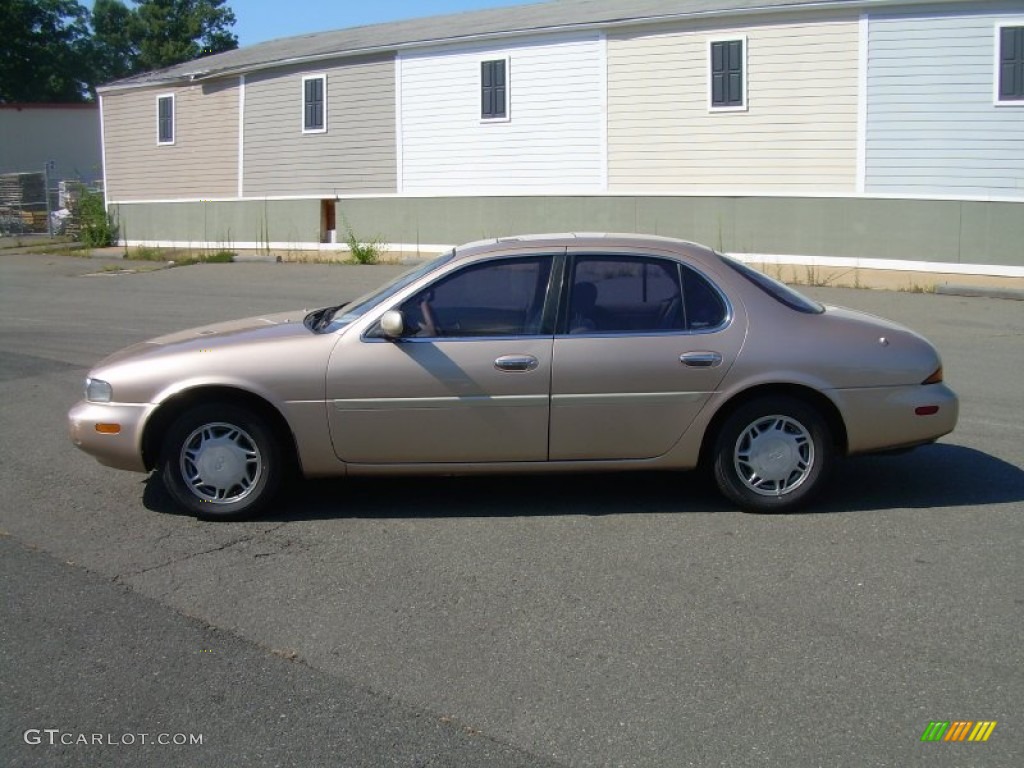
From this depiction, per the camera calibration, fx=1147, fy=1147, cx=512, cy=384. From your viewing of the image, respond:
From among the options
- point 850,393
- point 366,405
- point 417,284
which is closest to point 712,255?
point 850,393

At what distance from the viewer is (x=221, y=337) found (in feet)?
21.1

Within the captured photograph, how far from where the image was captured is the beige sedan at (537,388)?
6066 mm

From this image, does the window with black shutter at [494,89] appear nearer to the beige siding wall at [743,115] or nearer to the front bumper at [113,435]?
the beige siding wall at [743,115]

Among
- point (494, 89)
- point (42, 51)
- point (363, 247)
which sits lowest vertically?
point (363, 247)

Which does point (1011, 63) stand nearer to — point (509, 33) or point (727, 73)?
point (727, 73)

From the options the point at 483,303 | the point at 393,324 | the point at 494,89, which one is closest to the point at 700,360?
the point at 483,303

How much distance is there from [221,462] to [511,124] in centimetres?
1785

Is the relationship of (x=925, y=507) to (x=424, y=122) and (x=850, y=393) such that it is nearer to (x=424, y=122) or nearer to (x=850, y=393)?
(x=850, y=393)

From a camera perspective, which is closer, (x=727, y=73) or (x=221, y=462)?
(x=221, y=462)

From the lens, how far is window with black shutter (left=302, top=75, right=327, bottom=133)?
25625 mm

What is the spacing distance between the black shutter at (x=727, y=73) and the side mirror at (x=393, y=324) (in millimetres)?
15997

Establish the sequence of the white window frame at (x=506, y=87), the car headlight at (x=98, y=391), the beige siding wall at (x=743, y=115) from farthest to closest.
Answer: the white window frame at (x=506, y=87), the beige siding wall at (x=743, y=115), the car headlight at (x=98, y=391)

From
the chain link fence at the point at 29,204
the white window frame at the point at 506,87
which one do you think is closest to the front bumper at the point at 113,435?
the white window frame at the point at 506,87

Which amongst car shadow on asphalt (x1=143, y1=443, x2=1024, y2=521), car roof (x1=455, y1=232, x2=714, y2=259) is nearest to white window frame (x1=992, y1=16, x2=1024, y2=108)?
car shadow on asphalt (x1=143, y1=443, x2=1024, y2=521)
